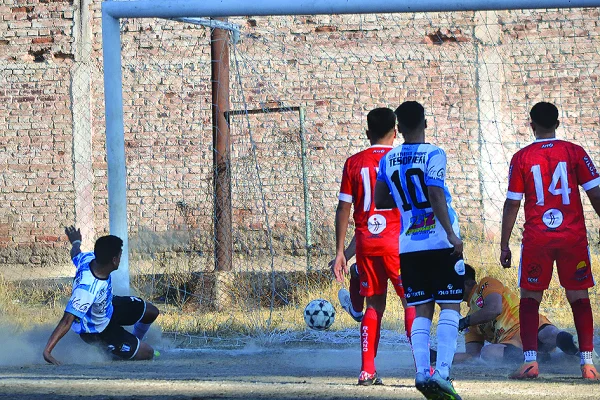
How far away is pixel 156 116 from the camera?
10867 millimetres

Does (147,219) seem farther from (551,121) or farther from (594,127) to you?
(551,121)

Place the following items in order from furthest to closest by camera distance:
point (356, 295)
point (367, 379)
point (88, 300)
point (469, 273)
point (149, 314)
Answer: point (149, 314) < point (88, 300) < point (356, 295) < point (469, 273) < point (367, 379)

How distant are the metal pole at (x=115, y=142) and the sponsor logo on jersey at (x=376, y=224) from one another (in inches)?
108

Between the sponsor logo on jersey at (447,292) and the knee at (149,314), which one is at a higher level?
the sponsor logo on jersey at (447,292)

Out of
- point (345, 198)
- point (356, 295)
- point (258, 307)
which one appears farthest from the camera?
point (258, 307)

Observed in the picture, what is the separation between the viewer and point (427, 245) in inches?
174

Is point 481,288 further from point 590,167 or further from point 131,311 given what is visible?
point 131,311

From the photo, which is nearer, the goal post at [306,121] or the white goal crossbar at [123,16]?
the white goal crossbar at [123,16]

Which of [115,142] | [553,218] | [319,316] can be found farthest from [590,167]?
[115,142]

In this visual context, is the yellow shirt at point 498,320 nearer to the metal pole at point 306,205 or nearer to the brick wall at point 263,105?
the brick wall at point 263,105

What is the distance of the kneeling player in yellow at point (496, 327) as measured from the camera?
5654 mm

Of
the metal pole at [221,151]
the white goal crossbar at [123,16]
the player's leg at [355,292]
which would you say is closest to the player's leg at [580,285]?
the player's leg at [355,292]

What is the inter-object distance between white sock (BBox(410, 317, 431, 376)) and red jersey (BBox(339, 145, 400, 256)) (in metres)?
0.71

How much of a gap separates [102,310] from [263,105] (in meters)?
4.33
